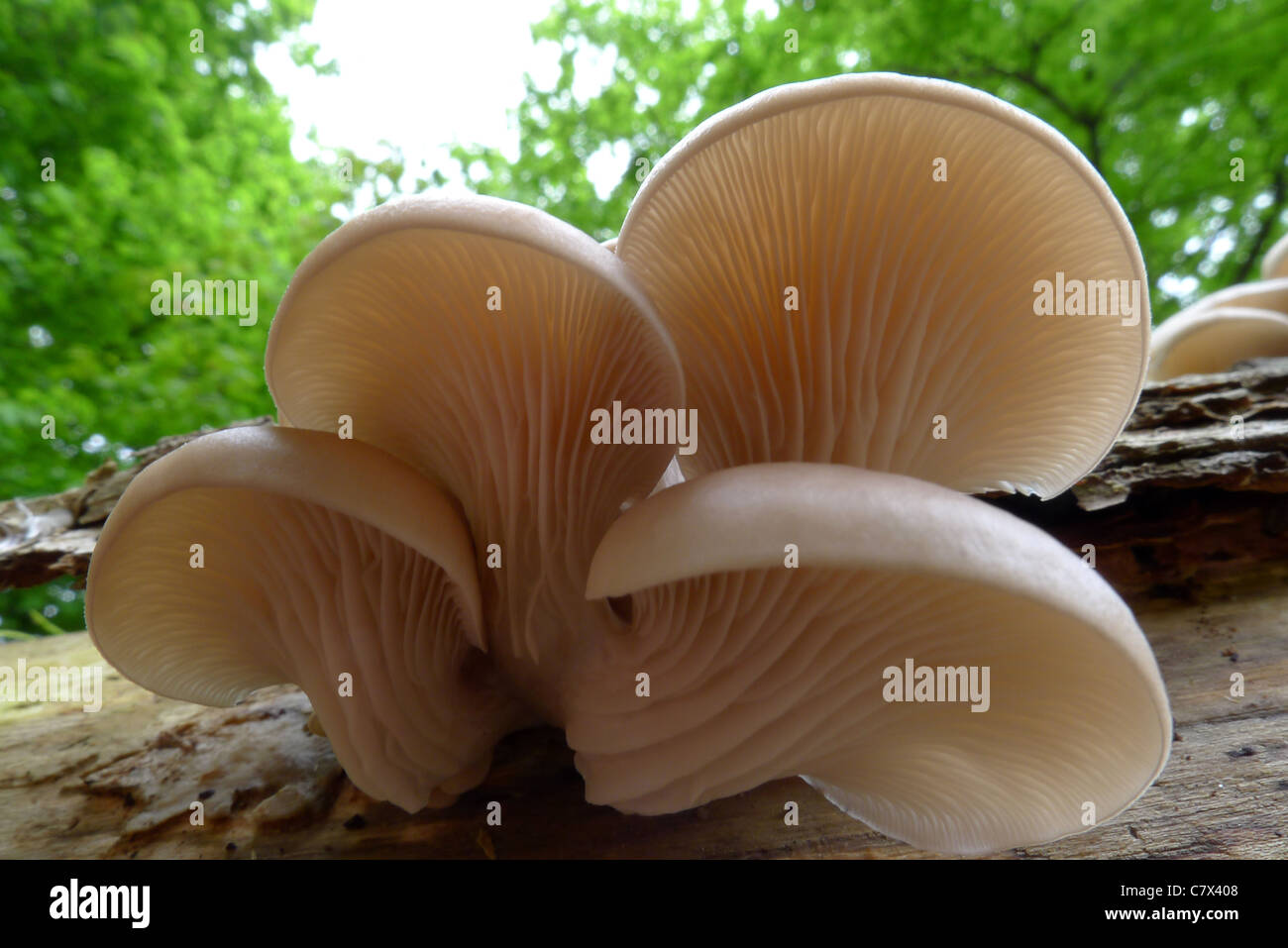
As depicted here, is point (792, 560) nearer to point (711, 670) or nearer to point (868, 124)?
point (711, 670)

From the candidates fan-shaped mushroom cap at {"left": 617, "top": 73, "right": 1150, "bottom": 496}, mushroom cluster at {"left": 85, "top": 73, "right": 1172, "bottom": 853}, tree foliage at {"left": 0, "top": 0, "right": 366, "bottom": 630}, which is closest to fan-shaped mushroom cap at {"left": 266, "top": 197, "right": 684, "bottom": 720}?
mushroom cluster at {"left": 85, "top": 73, "right": 1172, "bottom": 853}

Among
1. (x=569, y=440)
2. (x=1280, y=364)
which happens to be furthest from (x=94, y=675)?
(x=1280, y=364)

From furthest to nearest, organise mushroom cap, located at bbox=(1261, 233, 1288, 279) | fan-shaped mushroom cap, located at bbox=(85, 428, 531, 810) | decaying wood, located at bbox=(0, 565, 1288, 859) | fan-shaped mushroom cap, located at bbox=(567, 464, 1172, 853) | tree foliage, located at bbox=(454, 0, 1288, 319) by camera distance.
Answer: tree foliage, located at bbox=(454, 0, 1288, 319), mushroom cap, located at bbox=(1261, 233, 1288, 279), decaying wood, located at bbox=(0, 565, 1288, 859), fan-shaped mushroom cap, located at bbox=(85, 428, 531, 810), fan-shaped mushroom cap, located at bbox=(567, 464, 1172, 853)

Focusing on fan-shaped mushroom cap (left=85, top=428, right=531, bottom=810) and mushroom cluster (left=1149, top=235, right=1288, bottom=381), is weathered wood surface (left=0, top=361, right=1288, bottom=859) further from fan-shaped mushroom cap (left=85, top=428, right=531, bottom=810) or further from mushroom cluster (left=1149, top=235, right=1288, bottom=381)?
mushroom cluster (left=1149, top=235, right=1288, bottom=381)

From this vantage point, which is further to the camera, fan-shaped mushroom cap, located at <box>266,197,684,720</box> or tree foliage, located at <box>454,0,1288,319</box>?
tree foliage, located at <box>454,0,1288,319</box>

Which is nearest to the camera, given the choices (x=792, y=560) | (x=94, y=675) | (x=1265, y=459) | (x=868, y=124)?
(x=792, y=560)

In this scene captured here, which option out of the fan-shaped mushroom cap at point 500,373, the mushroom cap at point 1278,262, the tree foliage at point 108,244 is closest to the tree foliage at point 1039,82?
the mushroom cap at point 1278,262

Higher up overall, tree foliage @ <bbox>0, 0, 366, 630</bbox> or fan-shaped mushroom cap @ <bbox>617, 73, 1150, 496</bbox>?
tree foliage @ <bbox>0, 0, 366, 630</bbox>

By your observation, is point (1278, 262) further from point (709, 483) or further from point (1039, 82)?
point (709, 483)

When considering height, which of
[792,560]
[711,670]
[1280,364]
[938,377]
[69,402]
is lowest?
[711,670]
